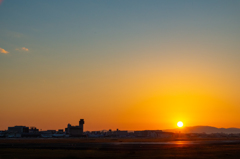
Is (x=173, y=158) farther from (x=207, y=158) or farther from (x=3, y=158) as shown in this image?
(x=3, y=158)

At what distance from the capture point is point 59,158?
56625 millimetres

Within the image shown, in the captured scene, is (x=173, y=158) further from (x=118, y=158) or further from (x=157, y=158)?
(x=118, y=158)

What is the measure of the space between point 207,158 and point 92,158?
76.3 ft

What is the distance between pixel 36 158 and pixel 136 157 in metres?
20.7

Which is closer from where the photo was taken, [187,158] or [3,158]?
[187,158]

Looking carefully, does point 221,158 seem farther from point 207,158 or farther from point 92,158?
point 92,158

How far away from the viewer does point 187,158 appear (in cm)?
5388

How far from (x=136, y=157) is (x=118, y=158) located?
4.20 metres

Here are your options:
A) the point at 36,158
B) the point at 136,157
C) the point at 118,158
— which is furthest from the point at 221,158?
the point at 36,158

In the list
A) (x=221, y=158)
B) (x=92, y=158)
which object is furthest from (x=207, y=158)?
(x=92, y=158)

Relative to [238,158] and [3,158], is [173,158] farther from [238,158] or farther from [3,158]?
[3,158]

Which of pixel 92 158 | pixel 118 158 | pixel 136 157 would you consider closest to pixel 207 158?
pixel 136 157

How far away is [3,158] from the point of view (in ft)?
189

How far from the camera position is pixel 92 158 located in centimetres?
5625
